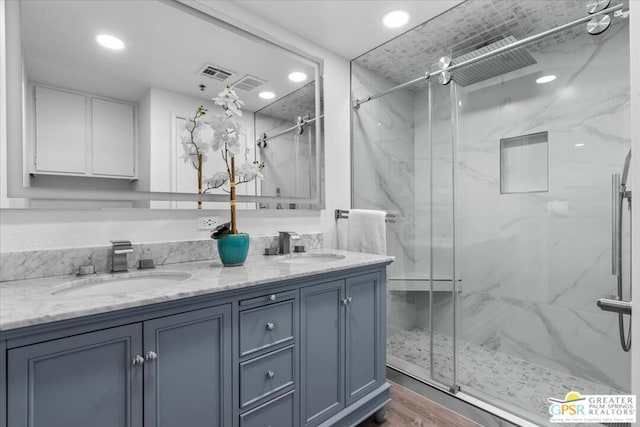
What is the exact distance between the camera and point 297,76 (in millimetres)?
2139

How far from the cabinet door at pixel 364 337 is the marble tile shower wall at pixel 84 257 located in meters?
0.76

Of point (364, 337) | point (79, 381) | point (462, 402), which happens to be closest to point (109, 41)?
point (79, 381)


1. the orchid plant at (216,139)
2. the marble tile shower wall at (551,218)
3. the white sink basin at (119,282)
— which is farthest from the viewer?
the marble tile shower wall at (551,218)

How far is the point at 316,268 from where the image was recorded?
4.71 feet

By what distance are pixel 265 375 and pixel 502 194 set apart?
1966mm

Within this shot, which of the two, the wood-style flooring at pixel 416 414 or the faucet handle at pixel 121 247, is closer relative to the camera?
the faucet handle at pixel 121 247

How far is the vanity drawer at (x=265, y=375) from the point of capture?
3.97 ft

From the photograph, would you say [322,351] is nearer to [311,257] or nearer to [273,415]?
[273,415]

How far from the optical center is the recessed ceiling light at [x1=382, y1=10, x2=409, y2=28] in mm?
1962

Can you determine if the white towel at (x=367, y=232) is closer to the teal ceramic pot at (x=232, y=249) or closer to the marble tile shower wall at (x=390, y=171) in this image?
the marble tile shower wall at (x=390, y=171)

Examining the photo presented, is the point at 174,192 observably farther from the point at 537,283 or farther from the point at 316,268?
the point at 537,283

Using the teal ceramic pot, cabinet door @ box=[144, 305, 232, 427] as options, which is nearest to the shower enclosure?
the teal ceramic pot

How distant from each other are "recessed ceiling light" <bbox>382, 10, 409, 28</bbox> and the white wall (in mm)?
483

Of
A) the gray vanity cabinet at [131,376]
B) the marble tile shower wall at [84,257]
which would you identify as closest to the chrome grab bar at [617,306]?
the gray vanity cabinet at [131,376]
